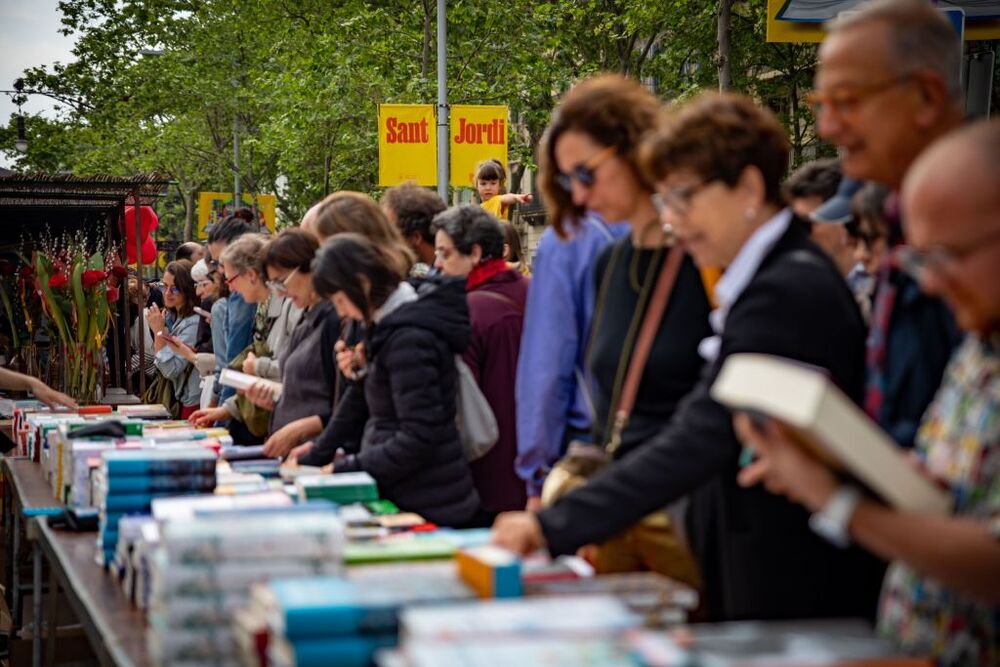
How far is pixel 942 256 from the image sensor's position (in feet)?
6.26

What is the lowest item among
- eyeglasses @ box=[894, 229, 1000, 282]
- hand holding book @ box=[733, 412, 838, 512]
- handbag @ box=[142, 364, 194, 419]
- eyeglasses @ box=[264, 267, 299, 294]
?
handbag @ box=[142, 364, 194, 419]

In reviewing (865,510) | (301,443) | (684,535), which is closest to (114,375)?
(301,443)

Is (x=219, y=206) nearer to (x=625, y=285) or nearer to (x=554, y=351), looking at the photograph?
(x=554, y=351)

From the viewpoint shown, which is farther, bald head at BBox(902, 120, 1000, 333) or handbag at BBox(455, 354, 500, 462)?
handbag at BBox(455, 354, 500, 462)

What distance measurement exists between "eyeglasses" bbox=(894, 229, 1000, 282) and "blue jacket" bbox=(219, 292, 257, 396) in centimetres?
589

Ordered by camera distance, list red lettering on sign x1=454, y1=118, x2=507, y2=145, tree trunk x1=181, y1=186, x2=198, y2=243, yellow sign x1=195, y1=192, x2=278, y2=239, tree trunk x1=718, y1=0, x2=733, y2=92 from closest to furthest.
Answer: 1. tree trunk x1=718, y1=0, x2=733, y2=92
2. red lettering on sign x1=454, y1=118, x2=507, y2=145
3. yellow sign x1=195, y1=192, x2=278, y2=239
4. tree trunk x1=181, y1=186, x2=198, y2=243

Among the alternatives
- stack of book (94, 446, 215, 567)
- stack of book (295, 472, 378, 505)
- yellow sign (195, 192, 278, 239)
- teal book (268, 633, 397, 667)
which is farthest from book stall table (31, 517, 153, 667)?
yellow sign (195, 192, 278, 239)

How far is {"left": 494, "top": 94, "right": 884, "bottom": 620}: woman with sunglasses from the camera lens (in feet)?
8.48

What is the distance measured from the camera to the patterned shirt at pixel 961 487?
195cm

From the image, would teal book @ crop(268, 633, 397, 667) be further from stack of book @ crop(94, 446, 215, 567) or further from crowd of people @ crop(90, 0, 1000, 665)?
Result: stack of book @ crop(94, 446, 215, 567)

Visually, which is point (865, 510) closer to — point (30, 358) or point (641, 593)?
point (641, 593)

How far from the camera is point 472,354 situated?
220 inches

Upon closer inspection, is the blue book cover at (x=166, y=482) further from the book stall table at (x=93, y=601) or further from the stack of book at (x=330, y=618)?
the stack of book at (x=330, y=618)

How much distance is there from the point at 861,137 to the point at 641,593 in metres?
0.95
